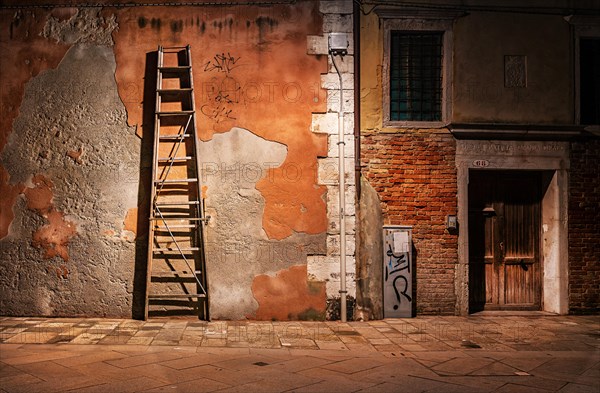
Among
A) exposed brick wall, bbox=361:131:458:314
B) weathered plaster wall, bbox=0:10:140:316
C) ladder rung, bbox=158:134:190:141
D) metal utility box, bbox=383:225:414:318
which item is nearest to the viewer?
weathered plaster wall, bbox=0:10:140:316

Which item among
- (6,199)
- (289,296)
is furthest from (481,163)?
(6,199)

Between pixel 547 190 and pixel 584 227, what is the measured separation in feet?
2.74

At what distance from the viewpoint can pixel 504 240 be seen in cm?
890

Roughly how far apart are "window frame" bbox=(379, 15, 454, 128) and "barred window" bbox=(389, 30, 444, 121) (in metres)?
0.16

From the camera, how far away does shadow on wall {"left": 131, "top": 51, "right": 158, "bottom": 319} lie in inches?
313

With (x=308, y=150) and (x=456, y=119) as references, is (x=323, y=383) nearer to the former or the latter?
(x=308, y=150)

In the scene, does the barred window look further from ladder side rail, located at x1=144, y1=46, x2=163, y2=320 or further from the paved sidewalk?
ladder side rail, located at x1=144, y1=46, x2=163, y2=320

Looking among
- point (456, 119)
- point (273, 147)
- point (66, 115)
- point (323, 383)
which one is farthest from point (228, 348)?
point (456, 119)

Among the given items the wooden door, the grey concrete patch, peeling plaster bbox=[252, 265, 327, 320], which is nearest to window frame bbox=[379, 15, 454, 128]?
the wooden door

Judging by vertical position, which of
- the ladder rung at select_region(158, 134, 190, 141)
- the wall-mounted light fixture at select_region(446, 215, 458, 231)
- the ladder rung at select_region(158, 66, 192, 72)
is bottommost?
the wall-mounted light fixture at select_region(446, 215, 458, 231)

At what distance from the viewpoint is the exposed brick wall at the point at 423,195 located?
8.40m

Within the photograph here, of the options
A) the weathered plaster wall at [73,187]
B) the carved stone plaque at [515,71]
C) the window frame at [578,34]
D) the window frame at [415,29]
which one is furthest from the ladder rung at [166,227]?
the window frame at [578,34]

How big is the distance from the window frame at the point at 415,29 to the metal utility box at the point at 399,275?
179 cm

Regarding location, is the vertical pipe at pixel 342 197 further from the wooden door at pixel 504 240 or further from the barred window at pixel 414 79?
the wooden door at pixel 504 240
